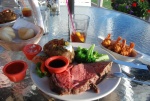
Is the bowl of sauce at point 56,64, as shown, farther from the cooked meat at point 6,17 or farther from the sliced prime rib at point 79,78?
the cooked meat at point 6,17

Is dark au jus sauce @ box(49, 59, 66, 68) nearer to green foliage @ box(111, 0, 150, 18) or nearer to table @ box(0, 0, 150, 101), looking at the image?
table @ box(0, 0, 150, 101)

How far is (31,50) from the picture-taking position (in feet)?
3.27

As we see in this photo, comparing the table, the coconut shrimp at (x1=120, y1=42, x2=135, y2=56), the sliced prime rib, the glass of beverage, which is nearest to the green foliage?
the table

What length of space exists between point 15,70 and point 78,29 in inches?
18.7

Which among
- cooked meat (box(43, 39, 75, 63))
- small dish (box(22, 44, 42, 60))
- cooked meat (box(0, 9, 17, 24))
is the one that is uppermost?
cooked meat (box(0, 9, 17, 24))

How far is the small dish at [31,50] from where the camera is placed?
98cm

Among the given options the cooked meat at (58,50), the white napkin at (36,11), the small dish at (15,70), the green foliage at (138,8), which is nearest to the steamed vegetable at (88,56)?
the cooked meat at (58,50)

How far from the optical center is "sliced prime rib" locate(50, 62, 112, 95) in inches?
28.9

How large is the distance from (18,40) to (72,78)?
49cm

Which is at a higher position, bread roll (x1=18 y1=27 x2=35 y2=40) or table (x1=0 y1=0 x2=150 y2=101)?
bread roll (x1=18 y1=27 x2=35 y2=40)

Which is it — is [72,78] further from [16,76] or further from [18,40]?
[18,40]

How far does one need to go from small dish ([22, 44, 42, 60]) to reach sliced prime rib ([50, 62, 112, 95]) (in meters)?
0.24

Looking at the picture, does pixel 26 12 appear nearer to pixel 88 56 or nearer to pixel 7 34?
pixel 7 34

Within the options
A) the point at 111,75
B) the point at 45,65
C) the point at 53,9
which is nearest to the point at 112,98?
the point at 111,75
